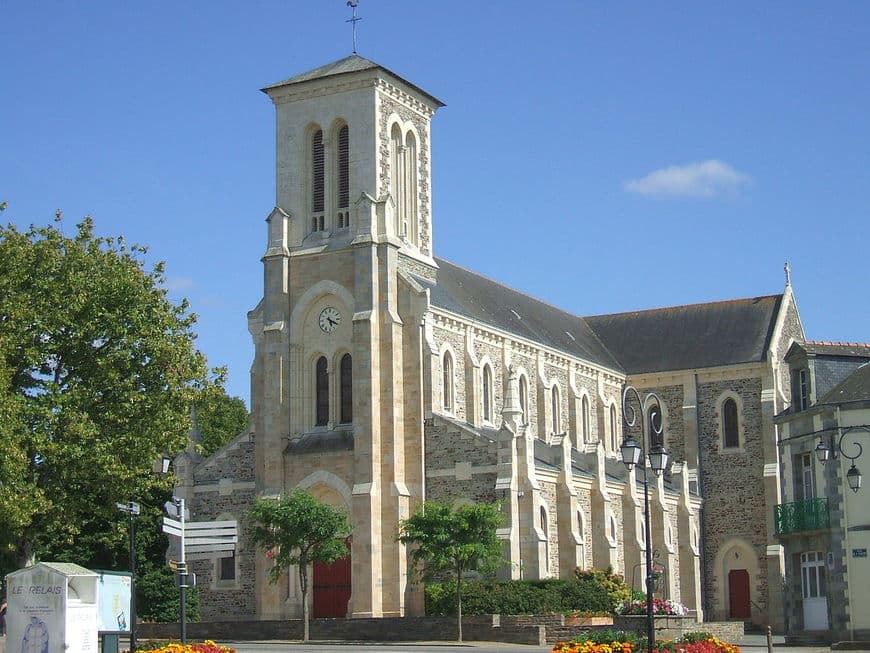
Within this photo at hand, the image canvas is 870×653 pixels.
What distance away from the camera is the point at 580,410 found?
203 feet

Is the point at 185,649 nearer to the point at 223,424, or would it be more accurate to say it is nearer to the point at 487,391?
the point at 487,391

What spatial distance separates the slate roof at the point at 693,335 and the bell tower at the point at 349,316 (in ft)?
61.7

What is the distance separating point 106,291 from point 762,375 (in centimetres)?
3518

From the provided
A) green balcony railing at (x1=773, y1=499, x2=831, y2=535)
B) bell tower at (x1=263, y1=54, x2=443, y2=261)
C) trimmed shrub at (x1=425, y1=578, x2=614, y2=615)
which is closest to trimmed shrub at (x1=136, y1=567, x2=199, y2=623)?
trimmed shrub at (x1=425, y1=578, x2=614, y2=615)

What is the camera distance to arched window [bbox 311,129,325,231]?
52469mm

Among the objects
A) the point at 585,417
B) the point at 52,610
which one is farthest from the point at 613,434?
the point at 52,610

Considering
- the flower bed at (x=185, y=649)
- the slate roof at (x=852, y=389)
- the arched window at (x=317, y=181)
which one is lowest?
the flower bed at (x=185, y=649)

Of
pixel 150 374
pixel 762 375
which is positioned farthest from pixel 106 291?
pixel 762 375

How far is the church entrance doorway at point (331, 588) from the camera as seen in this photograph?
162 ft

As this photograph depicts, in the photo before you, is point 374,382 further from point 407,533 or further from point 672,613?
point 672,613

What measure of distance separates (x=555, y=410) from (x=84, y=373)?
80.3 feet

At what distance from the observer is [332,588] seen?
4981cm

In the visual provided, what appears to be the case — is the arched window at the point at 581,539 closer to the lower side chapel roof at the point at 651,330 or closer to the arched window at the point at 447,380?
the arched window at the point at 447,380

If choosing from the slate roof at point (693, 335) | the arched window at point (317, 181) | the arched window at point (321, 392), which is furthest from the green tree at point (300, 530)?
the slate roof at point (693, 335)
